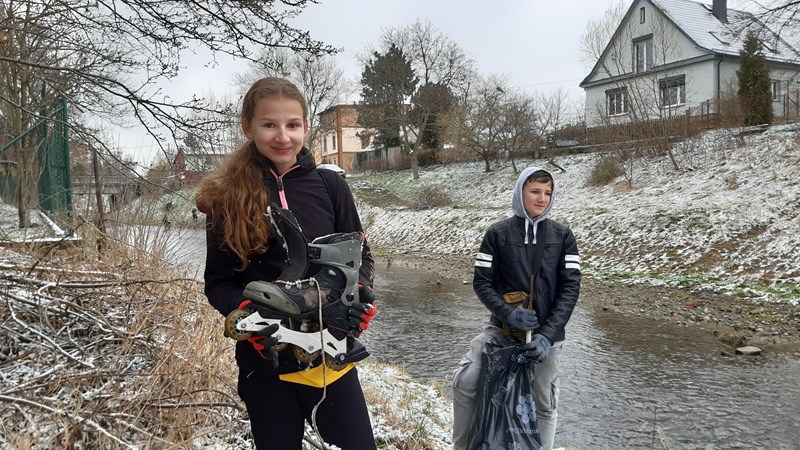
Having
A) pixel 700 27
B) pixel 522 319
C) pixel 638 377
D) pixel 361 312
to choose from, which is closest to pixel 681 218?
pixel 638 377

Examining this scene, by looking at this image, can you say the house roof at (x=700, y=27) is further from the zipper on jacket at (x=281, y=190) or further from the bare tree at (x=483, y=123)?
the zipper on jacket at (x=281, y=190)

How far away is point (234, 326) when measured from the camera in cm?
175

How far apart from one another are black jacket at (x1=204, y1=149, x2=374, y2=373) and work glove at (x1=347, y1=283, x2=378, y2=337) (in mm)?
48

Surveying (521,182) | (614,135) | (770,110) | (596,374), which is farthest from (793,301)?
(770,110)

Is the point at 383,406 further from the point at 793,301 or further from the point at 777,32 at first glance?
the point at 777,32

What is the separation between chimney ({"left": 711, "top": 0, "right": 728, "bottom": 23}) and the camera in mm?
31312

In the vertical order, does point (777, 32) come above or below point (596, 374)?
above

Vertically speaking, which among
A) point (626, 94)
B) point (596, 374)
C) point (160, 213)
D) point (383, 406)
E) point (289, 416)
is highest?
point (626, 94)

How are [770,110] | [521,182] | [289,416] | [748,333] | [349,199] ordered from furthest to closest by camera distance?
[770,110] → [748,333] → [521,182] → [349,199] → [289,416]

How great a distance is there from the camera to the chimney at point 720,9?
31.3 meters

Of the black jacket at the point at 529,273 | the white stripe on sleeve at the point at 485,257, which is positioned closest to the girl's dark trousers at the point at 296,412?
the black jacket at the point at 529,273

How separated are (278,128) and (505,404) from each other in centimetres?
197

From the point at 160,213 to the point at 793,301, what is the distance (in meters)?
9.31

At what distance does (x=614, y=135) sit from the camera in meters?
20.7
